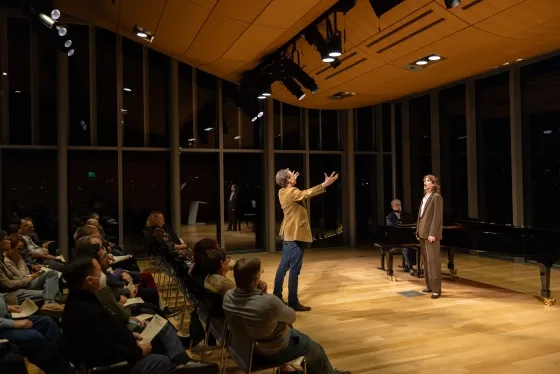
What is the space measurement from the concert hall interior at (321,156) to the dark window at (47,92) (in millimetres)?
34

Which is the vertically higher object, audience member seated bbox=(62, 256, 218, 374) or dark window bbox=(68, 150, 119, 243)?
dark window bbox=(68, 150, 119, 243)

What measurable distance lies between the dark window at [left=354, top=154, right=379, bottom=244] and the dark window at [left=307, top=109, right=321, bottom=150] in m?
1.09

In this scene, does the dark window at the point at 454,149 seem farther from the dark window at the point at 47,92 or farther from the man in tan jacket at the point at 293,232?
the dark window at the point at 47,92

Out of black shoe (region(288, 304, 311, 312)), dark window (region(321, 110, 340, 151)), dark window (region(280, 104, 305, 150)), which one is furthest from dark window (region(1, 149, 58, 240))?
dark window (region(321, 110, 340, 151))

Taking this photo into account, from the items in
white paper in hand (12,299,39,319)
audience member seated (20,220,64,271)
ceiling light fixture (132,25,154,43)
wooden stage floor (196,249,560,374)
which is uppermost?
ceiling light fixture (132,25,154,43)

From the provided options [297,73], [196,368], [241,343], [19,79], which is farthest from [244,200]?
Answer: [196,368]

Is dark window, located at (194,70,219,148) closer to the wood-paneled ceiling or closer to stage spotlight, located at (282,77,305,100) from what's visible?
the wood-paneled ceiling

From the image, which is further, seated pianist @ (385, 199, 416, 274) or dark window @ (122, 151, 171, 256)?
dark window @ (122, 151, 171, 256)

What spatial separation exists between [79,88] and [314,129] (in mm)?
5008

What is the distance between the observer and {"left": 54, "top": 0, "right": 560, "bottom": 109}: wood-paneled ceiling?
5.42 m

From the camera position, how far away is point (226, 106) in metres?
Result: 10.2

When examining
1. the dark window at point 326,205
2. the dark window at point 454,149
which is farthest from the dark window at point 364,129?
the dark window at point 454,149

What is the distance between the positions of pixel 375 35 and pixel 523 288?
3.90 metres

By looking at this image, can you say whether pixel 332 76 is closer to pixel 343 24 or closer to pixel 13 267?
pixel 343 24
